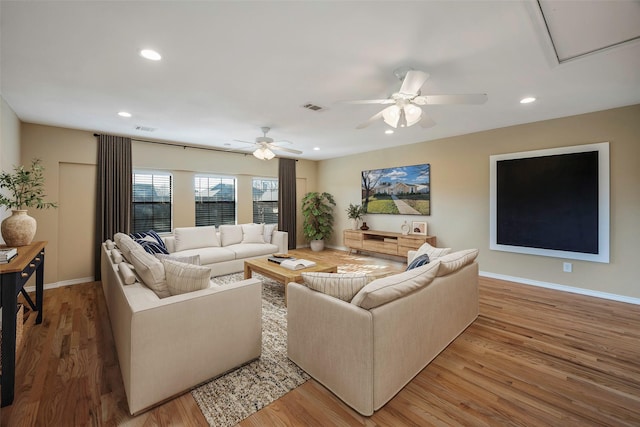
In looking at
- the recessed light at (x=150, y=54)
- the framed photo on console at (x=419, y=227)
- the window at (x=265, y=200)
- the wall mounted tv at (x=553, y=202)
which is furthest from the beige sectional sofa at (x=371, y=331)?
the window at (x=265, y=200)

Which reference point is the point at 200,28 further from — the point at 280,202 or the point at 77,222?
the point at 280,202

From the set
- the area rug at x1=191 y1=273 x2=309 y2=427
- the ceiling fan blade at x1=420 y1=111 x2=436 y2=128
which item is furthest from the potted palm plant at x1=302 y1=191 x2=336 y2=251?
the area rug at x1=191 y1=273 x2=309 y2=427

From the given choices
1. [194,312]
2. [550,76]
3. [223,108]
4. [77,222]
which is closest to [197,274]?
[194,312]

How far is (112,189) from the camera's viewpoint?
14.9 ft

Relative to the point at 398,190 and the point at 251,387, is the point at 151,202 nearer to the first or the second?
the point at 251,387

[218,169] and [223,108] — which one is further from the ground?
[223,108]

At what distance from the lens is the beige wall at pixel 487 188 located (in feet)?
11.1

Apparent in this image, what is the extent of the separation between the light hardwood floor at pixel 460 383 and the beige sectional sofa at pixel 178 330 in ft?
0.59

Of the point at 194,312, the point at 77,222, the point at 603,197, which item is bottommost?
the point at 194,312

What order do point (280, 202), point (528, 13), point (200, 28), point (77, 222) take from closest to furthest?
1. point (528, 13)
2. point (200, 28)
3. point (77, 222)
4. point (280, 202)

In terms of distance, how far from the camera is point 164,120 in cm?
384

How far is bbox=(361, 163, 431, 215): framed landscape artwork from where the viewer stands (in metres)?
5.43

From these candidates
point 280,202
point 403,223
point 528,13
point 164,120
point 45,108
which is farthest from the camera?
point 280,202

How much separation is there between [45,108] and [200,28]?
3.01 meters
